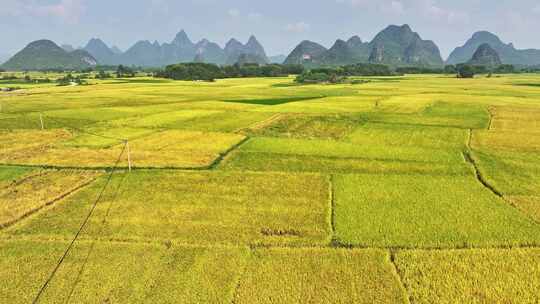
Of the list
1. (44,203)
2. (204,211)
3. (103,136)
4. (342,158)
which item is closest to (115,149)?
(103,136)

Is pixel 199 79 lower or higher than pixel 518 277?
higher

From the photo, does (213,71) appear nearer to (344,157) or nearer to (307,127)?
(307,127)

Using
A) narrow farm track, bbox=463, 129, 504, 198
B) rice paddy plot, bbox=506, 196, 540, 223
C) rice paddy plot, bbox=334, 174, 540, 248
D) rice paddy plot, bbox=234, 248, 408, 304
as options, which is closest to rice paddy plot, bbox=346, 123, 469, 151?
narrow farm track, bbox=463, 129, 504, 198

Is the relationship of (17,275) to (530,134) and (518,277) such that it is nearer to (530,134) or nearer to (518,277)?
(518,277)

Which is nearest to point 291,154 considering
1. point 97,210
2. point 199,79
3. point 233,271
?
point 97,210

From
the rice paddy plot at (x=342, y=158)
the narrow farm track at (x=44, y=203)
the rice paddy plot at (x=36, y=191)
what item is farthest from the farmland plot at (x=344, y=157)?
the rice paddy plot at (x=36, y=191)

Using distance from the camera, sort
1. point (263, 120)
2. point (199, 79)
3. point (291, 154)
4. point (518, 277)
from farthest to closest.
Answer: point (199, 79) < point (263, 120) < point (291, 154) < point (518, 277)

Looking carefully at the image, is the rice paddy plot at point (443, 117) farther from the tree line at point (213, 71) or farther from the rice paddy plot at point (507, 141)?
the tree line at point (213, 71)
